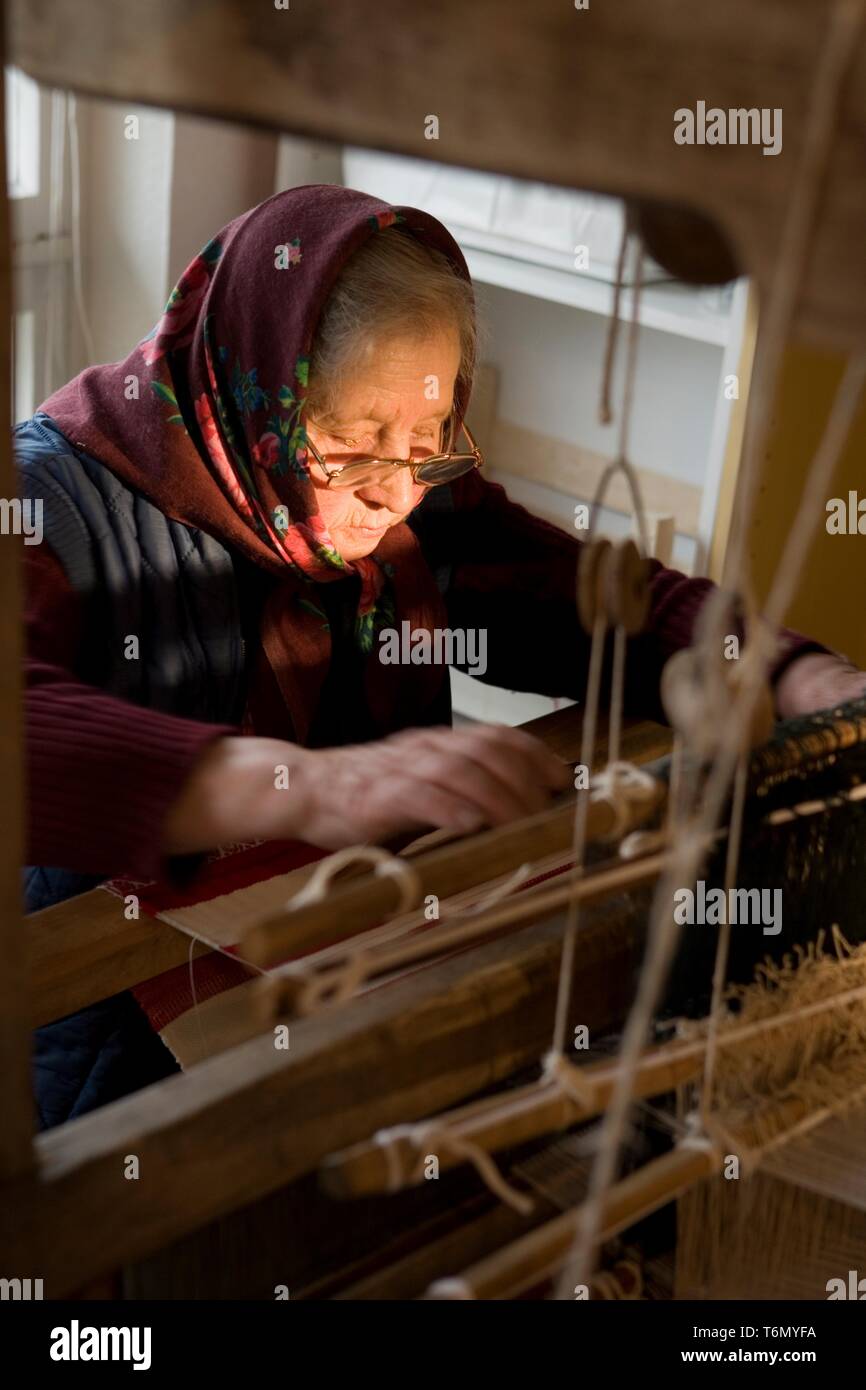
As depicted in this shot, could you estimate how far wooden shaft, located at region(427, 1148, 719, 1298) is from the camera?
81 cm

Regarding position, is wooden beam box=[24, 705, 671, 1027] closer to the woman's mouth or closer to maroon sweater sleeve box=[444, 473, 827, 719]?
the woman's mouth

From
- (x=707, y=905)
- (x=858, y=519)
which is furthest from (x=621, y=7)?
(x=858, y=519)

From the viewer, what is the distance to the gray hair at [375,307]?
155cm

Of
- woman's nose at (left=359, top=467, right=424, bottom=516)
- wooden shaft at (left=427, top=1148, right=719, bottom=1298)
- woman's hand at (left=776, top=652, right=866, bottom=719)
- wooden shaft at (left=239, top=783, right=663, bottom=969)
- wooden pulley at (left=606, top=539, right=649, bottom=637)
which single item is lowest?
wooden shaft at (left=427, top=1148, right=719, bottom=1298)

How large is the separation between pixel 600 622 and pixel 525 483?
2.31 meters

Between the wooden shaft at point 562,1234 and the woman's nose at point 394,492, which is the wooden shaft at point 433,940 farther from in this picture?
the woman's nose at point 394,492

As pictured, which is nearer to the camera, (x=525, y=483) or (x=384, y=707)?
(x=384, y=707)

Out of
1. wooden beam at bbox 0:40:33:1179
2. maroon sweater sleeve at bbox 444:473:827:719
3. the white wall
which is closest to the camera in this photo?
wooden beam at bbox 0:40:33:1179

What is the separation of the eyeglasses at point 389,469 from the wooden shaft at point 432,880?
2.31 ft

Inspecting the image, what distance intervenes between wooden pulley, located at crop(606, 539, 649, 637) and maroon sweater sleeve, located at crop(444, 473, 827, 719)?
1010 millimetres

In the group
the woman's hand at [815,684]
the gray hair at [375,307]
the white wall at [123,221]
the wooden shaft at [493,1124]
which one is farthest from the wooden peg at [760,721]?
the white wall at [123,221]

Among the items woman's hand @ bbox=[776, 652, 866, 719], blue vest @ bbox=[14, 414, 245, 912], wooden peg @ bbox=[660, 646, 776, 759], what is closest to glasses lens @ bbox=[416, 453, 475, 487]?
blue vest @ bbox=[14, 414, 245, 912]

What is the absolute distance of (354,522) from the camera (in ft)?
5.53
